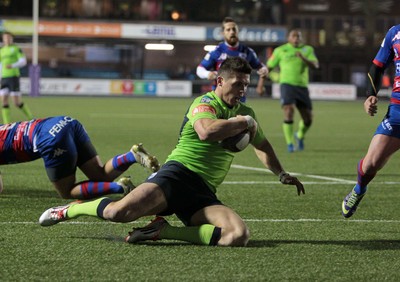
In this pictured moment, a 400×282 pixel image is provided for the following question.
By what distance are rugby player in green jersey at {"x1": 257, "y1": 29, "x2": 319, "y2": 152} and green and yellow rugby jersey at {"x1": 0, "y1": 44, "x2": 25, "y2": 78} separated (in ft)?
25.5

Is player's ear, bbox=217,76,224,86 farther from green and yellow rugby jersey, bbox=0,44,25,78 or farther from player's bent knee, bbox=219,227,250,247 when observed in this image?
green and yellow rugby jersey, bbox=0,44,25,78

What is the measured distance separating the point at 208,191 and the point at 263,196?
324 centimetres

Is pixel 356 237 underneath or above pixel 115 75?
above

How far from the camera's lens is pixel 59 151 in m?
8.47

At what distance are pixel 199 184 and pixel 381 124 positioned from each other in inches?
76.8

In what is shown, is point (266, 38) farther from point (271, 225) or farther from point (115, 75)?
point (271, 225)

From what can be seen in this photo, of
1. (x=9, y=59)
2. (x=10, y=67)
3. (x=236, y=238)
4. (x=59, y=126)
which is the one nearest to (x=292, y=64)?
(x=10, y=67)

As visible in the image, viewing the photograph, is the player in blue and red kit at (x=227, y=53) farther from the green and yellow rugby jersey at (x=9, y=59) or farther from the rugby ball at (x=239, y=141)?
the green and yellow rugby jersey at (x=9, y=59)

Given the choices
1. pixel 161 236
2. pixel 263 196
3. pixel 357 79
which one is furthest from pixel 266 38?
pixel 161 236

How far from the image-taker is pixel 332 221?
29.0 ft

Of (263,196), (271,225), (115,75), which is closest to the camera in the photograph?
(271,225)

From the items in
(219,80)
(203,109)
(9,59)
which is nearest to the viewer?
(203,109)

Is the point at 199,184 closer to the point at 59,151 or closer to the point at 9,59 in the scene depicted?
the point at 59,151

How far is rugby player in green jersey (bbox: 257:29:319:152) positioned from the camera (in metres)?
17.9
